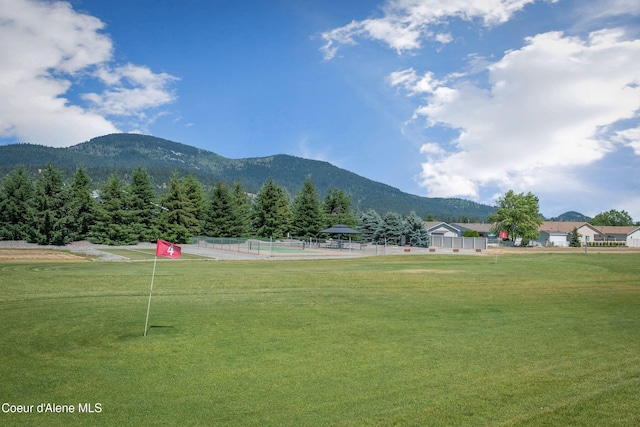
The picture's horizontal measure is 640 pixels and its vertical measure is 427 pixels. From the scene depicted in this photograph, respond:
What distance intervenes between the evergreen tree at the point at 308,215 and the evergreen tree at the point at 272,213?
243 cm

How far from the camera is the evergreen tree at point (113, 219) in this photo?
209ft

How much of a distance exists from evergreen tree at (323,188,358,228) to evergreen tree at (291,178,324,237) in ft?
17.5

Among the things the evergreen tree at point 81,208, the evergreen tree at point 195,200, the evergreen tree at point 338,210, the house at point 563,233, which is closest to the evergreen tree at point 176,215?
the evergreen tree at point 195,200

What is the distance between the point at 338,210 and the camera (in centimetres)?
8538

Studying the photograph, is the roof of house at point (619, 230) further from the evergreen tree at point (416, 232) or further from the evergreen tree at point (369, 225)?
the evergreen tree at point (369, 225)

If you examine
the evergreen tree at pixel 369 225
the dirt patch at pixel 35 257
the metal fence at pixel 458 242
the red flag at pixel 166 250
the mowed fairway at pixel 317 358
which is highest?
the evergreen tree at pixel 369 225

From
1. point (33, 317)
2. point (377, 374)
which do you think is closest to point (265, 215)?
point (33, 317)

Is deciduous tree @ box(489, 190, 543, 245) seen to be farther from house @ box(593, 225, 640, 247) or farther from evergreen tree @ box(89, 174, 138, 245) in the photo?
evergreen tree @ box(89, 174, 138, 245)

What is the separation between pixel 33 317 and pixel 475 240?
65.2m

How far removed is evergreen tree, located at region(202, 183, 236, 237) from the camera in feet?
245

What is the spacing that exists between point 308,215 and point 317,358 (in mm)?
68880

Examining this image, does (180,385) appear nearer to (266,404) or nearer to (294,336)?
(266,404)

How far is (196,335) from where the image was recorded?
36.8ft

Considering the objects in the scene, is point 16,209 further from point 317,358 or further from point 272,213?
point 317,358
